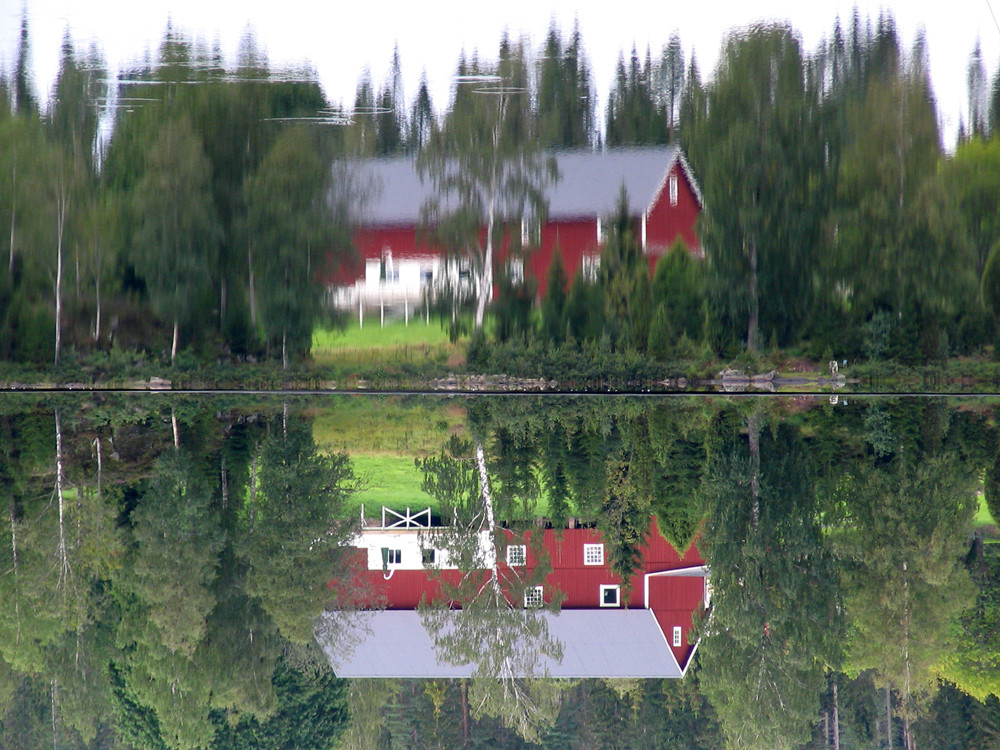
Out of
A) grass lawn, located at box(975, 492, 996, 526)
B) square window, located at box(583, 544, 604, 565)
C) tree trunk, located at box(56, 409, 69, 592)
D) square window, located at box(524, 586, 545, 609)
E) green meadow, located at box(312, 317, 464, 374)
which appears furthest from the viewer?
green meadow, located at box(312, 317, 464, 374)

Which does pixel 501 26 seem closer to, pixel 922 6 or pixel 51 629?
pixel 922 6

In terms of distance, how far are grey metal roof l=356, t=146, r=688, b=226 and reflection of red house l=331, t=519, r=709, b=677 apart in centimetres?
983

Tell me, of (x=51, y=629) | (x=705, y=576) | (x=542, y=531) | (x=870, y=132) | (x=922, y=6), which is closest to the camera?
(x=51, y=629)

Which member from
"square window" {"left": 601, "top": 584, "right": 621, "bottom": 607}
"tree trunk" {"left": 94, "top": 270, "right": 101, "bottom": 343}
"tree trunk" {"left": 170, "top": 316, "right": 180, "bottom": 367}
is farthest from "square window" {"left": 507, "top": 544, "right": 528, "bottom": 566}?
"tree trunk" {"left": 94, "top": 270, "right": 101, "bottom": 343}

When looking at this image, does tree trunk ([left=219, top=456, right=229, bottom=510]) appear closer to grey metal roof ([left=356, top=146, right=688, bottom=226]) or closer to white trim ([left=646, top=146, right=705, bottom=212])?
grey metal roof ([left=356, top=146, right=688, bottom=226])

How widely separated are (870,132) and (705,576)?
12.4 metres

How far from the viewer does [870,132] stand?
19.5 metres

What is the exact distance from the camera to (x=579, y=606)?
12281 millimetres

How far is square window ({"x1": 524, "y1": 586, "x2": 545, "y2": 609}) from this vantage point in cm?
1120

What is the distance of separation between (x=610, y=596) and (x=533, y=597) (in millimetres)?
1832

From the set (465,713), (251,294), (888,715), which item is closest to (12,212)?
(251,294)

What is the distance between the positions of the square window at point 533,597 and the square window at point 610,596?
1.35 meters

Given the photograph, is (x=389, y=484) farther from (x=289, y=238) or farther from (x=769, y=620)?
(x=289, y=238)

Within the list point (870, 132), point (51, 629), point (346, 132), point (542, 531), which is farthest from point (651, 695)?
point (346, 132)
